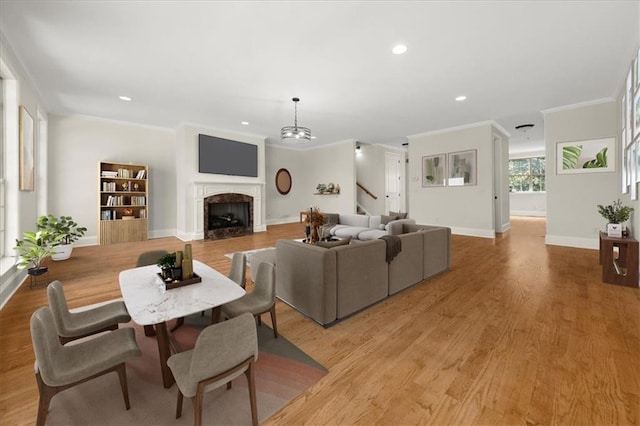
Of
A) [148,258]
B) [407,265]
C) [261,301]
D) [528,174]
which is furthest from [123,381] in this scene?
[528,174]

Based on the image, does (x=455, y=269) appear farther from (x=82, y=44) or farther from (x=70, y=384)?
(x=82, y=44)

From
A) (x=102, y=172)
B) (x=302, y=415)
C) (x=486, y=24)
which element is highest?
(x=486, y=24)

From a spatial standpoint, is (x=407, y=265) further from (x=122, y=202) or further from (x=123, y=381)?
(x=122, y=202)

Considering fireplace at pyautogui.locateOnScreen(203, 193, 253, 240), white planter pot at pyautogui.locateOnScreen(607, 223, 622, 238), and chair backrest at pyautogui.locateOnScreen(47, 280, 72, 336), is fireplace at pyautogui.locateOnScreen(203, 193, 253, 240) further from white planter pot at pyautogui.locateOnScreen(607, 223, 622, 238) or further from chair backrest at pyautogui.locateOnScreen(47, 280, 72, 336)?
white planter pot at pyautogui.locateOnScreen(607, 223, 622, 238)

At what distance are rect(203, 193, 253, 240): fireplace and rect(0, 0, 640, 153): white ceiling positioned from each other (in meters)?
2.25

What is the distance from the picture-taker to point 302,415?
4.79ft

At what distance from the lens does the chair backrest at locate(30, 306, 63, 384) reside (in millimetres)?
1194

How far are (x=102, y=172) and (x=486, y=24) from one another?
7.25 meters

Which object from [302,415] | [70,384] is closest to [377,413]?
[302,415]

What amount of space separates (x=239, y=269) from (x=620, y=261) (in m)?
4.73

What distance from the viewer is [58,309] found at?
1725 mm

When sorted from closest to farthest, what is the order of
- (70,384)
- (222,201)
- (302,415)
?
(70,384) < (302,415) < (222,201)

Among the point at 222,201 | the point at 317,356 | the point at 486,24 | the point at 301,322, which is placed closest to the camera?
the point at 317,356

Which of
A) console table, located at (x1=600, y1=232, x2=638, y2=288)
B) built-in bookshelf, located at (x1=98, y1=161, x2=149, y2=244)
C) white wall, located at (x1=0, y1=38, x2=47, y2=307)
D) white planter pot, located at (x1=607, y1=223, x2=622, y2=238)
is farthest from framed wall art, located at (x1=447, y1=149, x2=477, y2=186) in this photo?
white wall, located at (x1=0, y1=38, x2=47, y2=307)
